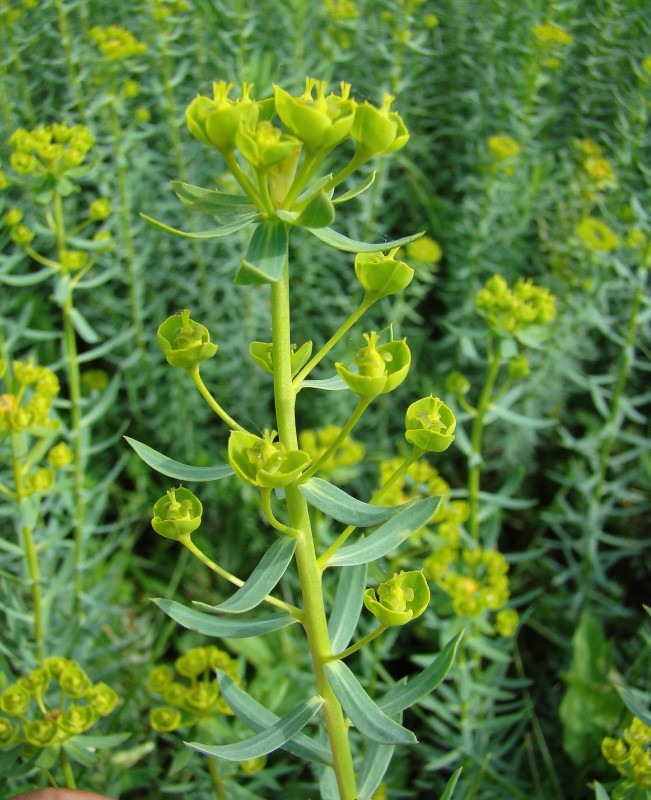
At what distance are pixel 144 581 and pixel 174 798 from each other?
2.69ft

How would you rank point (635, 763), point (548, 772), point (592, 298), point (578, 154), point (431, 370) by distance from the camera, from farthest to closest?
1. point (431, 370)
2. point (578, 154)
3. point (592, 298)
4. point (548, 772)
5. point (635, 763)

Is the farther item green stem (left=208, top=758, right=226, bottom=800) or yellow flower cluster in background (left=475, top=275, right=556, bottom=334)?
yellow flower cluster in background (left=475, top=275, right=556, bottom=334)

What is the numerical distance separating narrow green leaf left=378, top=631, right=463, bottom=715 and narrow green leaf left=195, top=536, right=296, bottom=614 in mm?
272

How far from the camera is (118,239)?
130 inches

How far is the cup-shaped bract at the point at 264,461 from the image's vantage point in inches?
42.9

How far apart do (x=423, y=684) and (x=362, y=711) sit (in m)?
0.11

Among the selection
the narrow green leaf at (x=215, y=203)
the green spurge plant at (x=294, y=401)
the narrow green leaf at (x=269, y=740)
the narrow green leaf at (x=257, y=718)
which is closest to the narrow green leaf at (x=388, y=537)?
the green spurge plant at (x=294, y=401)

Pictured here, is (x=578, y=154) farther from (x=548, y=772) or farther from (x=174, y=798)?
(x=174, y=798)

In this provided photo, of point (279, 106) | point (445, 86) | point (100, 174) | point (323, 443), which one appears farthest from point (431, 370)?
point (279, 106)

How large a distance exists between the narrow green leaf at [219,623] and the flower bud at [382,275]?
537mm

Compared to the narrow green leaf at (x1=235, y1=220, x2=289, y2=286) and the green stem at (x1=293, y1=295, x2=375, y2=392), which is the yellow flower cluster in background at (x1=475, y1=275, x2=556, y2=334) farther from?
the narrow green leaf at (x1=235, y1=220, x2=289, y2=286)

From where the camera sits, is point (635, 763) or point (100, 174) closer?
point (635, 763)

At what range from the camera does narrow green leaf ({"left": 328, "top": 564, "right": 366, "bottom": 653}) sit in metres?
1.38

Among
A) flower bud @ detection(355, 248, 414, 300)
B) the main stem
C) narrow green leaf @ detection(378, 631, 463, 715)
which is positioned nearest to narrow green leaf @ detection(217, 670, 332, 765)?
the main stem
